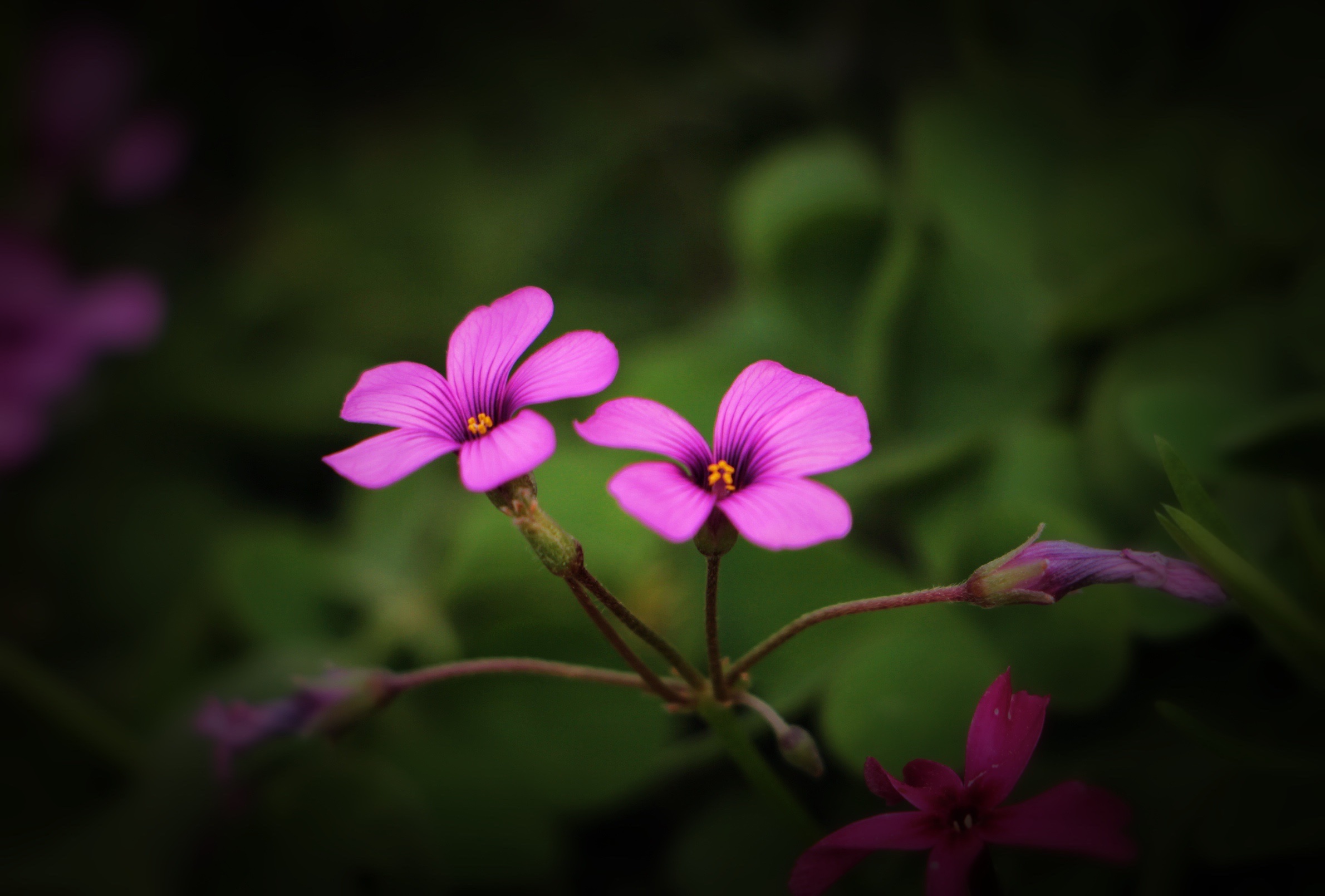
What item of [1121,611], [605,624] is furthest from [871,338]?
[605,624]

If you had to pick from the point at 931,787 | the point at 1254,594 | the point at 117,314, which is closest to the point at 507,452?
the point at 931,787

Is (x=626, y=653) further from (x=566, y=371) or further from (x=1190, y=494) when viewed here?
(x=1190, y=494)

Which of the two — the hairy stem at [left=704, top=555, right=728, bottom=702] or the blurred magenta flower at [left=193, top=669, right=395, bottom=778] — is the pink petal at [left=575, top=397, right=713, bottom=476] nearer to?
the hairy stem at [left=704, top=555, right=728, bottom=702]

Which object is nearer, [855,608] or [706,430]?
[855,608]

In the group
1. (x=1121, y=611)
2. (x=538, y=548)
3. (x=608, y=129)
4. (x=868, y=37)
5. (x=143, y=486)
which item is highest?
(x=608, y=129)

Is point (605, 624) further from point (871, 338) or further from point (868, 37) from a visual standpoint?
point (868, 37)
